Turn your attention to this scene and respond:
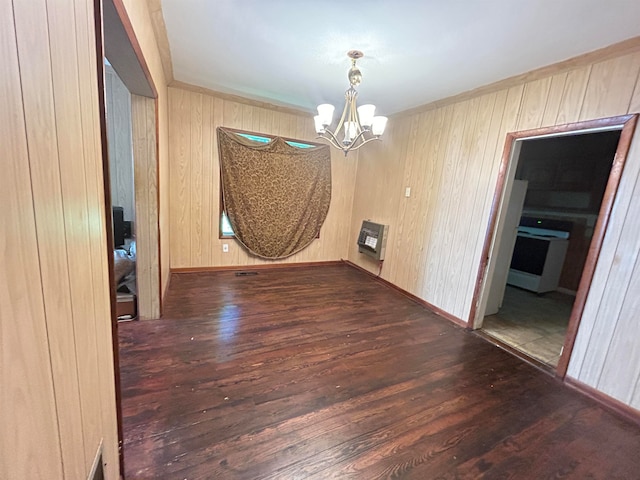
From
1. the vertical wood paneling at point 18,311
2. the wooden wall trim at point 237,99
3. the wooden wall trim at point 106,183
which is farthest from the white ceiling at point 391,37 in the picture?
the vertical wood paneling at point 18,311

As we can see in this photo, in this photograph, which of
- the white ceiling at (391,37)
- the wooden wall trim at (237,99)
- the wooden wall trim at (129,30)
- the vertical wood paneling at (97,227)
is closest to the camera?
the vertical wood paneling at (97,227)

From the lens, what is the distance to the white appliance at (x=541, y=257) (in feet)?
12.7

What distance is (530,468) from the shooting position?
1401 millimetres

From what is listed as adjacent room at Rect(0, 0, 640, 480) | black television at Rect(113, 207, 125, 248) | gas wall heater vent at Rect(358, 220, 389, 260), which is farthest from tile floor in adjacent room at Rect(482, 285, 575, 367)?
black television at Rect(113, 207, 125, 248)

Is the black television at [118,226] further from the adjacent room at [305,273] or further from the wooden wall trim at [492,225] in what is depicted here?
the wooden wall trim at [492,225]

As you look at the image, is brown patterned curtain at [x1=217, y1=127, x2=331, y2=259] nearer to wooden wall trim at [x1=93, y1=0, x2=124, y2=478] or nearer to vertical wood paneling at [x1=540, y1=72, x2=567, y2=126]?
vertical wood paneling at [x1=540, y1=72, x2=567, y2=126]

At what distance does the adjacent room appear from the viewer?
0.66 m

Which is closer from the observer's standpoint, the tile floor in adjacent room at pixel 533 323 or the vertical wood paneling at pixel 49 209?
the vertical wood paneling at pixel 49 209

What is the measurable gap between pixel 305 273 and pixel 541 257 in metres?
3.34

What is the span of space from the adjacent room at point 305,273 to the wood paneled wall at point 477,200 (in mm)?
19

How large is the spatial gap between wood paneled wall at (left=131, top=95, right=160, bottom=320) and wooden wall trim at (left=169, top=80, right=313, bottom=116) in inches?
53.1

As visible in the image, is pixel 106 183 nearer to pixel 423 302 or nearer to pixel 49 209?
pixel 49 209

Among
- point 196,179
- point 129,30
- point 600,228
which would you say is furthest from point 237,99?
point 600,228

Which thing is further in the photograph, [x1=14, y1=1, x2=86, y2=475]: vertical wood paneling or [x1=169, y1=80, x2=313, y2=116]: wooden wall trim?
[x1=169, y1=80, x2=313, y2=116]: wooden wall trim
